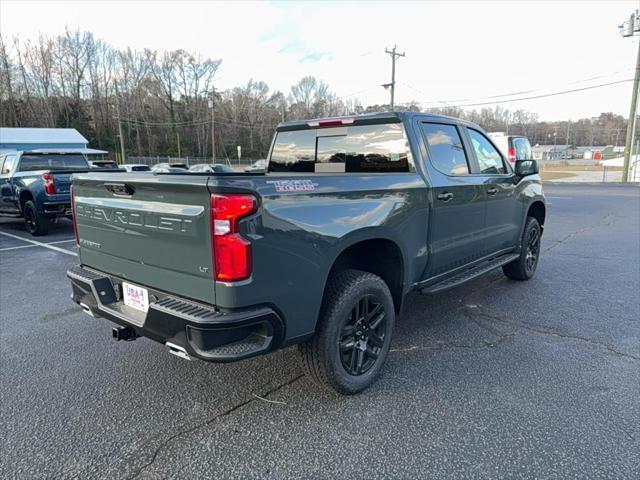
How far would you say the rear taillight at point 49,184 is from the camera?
28.1ft

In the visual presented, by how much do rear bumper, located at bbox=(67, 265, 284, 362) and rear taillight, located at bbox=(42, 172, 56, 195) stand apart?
7.34 metres

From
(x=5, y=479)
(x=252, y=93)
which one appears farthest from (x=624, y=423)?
(x=252, y=93)

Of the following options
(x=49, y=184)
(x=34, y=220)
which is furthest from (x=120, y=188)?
(x=34, y=220)

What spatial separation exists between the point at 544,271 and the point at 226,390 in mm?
5085

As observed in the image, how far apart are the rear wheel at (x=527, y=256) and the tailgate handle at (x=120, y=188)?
452 cm

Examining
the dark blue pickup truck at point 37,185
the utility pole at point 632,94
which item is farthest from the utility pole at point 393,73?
the dark blue pickup truck at point 37,185

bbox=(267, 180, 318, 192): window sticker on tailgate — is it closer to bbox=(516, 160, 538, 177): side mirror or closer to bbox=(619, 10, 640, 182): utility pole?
bbox=(516, 160, 538, 177): side mirror

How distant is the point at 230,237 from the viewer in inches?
→ 85.5

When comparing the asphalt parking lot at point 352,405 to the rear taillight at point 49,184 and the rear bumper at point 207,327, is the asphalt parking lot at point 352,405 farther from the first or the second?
the rear taillight at point 49,184

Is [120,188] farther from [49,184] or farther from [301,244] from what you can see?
[49,184]

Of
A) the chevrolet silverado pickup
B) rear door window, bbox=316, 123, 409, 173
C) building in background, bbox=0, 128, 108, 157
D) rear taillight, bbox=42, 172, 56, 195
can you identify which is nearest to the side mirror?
rear door window, bbox=316, 123, 409, 173

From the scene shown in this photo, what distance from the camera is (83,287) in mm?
3051

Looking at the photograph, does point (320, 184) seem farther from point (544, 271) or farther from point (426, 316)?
point (544, 271)

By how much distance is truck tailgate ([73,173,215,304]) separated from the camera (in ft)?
7.43
